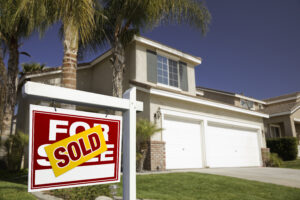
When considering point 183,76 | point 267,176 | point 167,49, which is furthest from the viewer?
point 183,76

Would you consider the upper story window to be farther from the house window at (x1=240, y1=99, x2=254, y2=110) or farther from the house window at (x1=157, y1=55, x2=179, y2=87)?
the house window at (x1=240, y1=99, x2=254, y2=110)

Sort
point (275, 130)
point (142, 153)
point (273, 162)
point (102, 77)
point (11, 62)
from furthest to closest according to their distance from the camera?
1. point (275, 130)
2. point (273, 162)
3. point (102, 77)
4. point (11, 62)
5. point (142, 153)

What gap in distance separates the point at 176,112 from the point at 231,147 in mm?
4999

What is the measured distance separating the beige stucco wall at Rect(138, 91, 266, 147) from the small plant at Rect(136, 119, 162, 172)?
542 mm

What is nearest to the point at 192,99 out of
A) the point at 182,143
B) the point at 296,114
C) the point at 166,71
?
the point at 182,143

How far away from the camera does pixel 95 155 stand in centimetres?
220

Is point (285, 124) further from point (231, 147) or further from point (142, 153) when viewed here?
point (142, 153)

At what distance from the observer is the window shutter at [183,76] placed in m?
15.1

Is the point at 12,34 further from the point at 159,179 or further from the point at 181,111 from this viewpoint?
the point at 159,179

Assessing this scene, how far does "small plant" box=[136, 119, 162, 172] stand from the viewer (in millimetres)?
9719

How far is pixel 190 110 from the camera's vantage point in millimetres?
12672

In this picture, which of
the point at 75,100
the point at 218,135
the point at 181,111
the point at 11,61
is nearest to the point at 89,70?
the point at 11,61

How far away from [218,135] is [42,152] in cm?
1301

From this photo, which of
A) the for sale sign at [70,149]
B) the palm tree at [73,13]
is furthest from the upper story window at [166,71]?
the for sale sign at [70,149]
